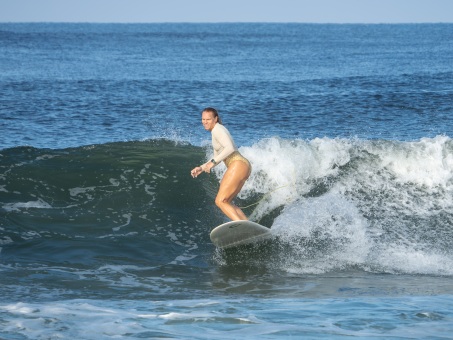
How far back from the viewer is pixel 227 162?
11.5m

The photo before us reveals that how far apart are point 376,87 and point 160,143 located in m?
17.2

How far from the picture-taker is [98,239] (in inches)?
485

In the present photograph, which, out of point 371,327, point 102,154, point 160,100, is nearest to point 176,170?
point 102,154

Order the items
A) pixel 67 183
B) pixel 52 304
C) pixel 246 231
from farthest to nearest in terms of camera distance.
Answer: pixel 67 183
pixel 246 231
pixel 52 304

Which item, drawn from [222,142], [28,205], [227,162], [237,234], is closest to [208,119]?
[222,142]

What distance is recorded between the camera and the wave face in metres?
11.7

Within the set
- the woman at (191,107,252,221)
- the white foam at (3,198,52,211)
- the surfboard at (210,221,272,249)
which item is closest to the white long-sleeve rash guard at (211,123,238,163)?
the woman at (191,107,252,221)

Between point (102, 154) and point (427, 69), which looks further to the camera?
point (427, 69)

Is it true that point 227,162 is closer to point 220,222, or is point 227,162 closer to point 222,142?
point 222,142

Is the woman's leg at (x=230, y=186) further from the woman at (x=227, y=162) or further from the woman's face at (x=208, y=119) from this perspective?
the woman's face at (x=208, y=119)

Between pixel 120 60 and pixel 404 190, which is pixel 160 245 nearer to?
pixel 404 190

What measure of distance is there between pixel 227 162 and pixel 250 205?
2.52 metres

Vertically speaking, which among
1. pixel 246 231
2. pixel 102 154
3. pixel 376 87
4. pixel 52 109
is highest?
pixel 376 87

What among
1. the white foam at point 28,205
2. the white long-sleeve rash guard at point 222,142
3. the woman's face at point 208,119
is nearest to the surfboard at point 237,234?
the white long-sleeve rash guard at point 222,142
